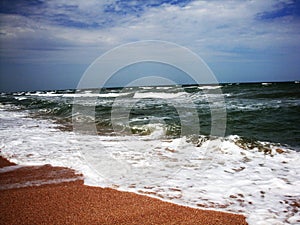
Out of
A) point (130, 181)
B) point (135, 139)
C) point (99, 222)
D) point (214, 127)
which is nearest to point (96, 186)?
point (130, 181)

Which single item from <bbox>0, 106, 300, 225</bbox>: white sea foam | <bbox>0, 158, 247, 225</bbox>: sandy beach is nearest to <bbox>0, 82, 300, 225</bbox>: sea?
<bbox>0, 106, 300, 225</bbox>: white sea foam

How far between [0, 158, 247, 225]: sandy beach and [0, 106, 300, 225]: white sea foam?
30 cm

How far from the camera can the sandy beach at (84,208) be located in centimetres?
299

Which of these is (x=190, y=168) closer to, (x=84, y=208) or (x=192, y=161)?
(x=192, y=161)

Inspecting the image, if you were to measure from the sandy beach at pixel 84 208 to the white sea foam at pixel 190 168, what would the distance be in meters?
0.30

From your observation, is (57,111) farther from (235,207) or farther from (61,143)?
(235,207)

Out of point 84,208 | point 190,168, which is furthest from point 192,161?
point 84,208

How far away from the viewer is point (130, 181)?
175 inches

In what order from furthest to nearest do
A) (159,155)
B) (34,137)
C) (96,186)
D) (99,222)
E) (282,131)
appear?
1. (282,131)
2. (34,137)
3. (159,155)
4. (96,186)
5. (99,222)

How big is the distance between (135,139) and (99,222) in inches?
212

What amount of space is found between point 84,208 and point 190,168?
2652 mm

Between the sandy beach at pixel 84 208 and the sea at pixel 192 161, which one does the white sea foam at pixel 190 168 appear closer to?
the sea at pixel 192 161

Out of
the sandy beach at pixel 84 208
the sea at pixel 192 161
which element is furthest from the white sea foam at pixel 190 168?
the sandy beach at pixel 84 208

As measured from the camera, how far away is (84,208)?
3.26m
